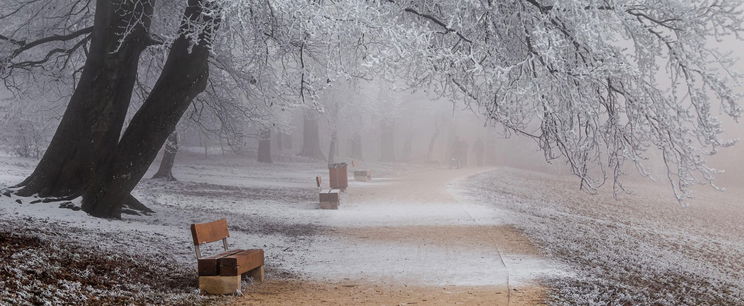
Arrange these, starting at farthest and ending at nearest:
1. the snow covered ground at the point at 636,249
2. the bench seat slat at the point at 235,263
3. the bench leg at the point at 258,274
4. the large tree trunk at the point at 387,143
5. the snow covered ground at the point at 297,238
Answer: the large tree trunk at the point at 387,143, the snow covered ground at the point at 297,238, the bench leg at the point at 258,274, the snow covered ground at the point at 636,249, the bench seat slat at the point at 235,263

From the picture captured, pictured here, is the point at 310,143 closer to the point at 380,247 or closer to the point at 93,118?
the point at 93,118

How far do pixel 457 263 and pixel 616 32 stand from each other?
4.08m

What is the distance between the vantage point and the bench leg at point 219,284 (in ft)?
25.8

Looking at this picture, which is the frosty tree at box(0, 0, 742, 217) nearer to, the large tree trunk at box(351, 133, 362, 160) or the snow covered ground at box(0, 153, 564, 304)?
the snow covered ground at box(0, 153, 564, 304)

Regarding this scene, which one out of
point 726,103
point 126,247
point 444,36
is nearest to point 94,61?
point 126,247

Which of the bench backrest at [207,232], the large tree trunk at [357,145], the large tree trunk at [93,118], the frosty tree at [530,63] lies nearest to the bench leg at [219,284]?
the bench backrest at [207,232]

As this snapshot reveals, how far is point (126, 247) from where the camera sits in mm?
9891

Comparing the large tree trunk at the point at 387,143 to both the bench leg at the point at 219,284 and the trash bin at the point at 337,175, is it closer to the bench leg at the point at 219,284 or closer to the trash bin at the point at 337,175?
the trash bin at the point at 337,175

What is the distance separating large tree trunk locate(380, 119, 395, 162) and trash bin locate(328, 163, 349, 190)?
40.5 m

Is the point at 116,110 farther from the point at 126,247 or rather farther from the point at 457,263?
the point at 457,263

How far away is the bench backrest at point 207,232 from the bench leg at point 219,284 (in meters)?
0.48

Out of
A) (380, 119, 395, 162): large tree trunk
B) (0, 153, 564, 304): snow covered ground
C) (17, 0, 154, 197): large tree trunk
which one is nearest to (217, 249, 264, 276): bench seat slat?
(0, 153, 564, 304): snow covered ground

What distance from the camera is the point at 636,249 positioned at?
13.8 m

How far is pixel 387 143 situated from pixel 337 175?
43054mm
